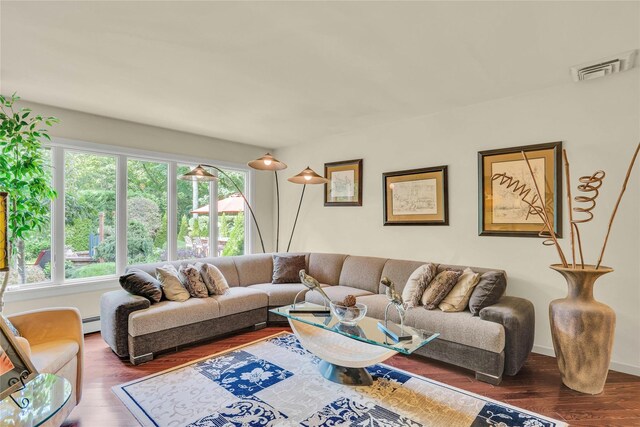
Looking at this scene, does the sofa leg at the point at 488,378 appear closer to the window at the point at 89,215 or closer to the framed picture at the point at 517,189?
the framed picture at the point at 517,189

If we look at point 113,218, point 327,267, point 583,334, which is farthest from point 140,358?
point 583,334

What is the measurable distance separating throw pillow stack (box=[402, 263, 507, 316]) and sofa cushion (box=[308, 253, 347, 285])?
4.32 ft

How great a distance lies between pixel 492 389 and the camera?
8.42ft

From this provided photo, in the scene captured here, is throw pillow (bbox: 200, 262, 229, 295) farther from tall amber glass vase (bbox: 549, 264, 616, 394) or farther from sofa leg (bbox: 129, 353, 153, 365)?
tall amber glass vase (bbox: 549, 264, 616, 394)

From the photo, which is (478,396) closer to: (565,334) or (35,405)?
(565,334)

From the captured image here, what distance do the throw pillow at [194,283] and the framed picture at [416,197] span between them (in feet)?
8.06

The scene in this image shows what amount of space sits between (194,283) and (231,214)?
1.99 meters

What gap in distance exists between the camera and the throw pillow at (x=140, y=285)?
3.27m

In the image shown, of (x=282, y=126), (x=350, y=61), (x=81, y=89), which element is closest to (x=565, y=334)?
(x=350, y=61)

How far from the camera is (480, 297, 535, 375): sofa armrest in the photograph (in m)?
2.64

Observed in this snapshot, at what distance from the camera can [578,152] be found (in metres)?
3.07

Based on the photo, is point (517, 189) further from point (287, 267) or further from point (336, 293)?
point (287, 267)

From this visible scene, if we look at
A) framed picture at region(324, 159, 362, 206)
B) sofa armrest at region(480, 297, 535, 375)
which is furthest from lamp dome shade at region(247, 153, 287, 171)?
sofa armrest at region(480, 297, 535, 375)

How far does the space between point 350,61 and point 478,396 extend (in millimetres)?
2775
